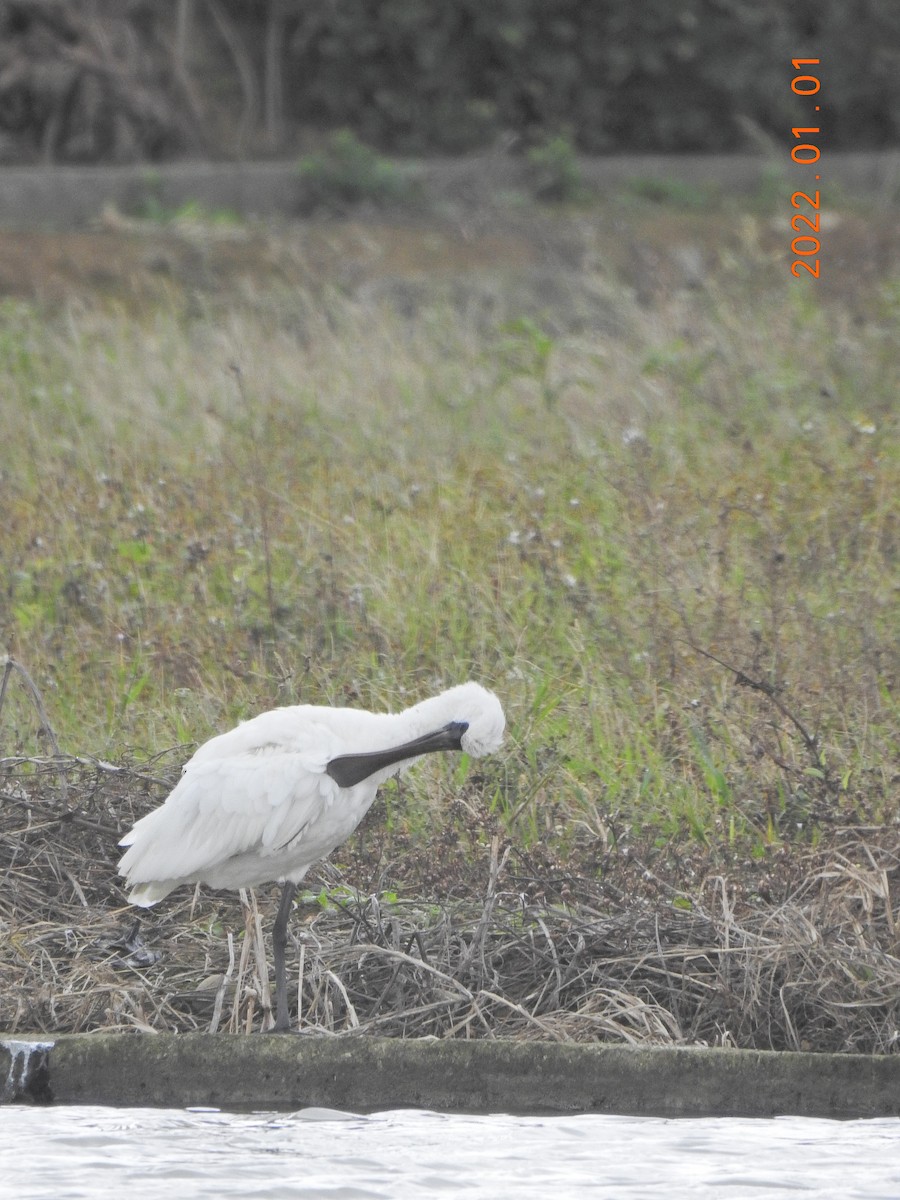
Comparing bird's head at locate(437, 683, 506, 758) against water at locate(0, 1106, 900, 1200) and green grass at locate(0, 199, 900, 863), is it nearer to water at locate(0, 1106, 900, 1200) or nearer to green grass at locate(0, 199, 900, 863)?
water at locate(0, 1106, 900, 1200)

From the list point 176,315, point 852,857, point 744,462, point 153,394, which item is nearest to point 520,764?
A: point 852,857

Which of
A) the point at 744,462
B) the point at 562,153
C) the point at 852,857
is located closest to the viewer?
the point at 852,857

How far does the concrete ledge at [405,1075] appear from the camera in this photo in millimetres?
4613

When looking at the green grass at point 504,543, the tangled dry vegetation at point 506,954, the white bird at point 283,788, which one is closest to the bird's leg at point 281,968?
the white bird at point 283,788

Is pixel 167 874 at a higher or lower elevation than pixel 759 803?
higher

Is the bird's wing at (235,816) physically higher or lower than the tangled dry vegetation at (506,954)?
higher

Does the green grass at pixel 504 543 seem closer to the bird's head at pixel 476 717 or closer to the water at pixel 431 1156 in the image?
the bird's head at pixel 476 717

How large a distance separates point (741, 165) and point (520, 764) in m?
11.4

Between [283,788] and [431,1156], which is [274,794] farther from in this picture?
[431,1156]

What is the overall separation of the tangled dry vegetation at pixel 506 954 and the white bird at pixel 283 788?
0.32m

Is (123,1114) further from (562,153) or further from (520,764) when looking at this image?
(562,153)

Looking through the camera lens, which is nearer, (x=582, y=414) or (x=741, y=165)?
(x=582, y=414)

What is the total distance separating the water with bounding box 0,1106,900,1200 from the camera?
4.12 metres

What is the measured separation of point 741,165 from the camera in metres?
16.8
